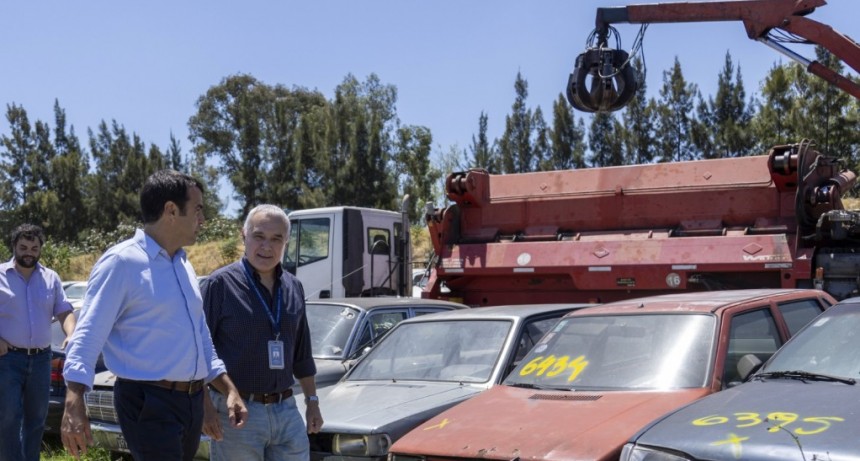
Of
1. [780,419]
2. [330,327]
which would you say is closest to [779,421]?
[780,419]

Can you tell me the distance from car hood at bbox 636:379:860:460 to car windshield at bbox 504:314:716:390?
597mm

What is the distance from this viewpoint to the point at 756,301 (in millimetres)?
5566

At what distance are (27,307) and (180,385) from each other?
3.08 meters

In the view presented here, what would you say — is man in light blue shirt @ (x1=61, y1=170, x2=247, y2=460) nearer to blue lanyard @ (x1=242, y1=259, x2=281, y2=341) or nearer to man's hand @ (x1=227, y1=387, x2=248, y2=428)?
man's hand @ (x1=227, y1=387, x2=248, y2=428)

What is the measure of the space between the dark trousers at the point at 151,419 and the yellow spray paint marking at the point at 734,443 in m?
2.23

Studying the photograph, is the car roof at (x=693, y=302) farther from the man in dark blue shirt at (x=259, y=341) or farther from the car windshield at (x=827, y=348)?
the man in dark blue shirt at (x=259, y=341)

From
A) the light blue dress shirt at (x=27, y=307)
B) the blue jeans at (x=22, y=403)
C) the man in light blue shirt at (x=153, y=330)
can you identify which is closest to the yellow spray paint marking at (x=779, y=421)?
the man in light blue shirt at (x=153, y=330)

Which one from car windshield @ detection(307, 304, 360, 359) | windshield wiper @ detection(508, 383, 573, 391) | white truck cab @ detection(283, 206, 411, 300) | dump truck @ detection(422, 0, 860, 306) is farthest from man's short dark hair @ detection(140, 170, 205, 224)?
white truck cab @ detection(283, 206, 411, 300)

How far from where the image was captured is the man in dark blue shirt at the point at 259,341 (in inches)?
166

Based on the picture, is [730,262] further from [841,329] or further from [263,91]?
[263,91]

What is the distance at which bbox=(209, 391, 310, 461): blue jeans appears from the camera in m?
4.17

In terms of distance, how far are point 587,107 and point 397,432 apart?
22.5 ft

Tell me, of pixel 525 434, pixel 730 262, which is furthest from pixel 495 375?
pixel 730 262

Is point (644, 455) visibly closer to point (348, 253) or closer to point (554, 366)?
point (554, 366)
